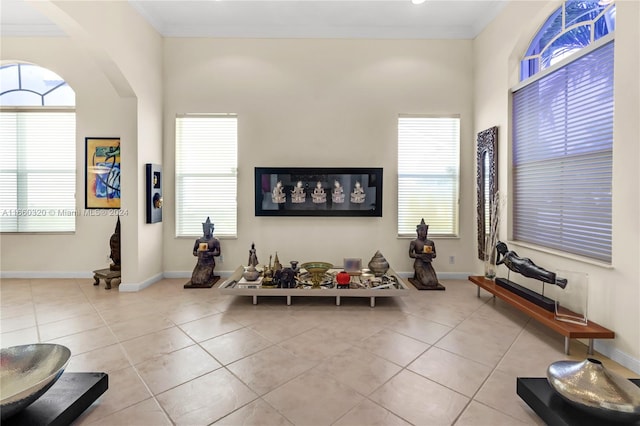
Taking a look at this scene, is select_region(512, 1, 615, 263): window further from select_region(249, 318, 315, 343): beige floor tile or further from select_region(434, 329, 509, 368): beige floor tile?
select_region(249, 318, 315, 343): beige floor tile

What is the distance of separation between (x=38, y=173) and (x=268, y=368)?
16.6 feet

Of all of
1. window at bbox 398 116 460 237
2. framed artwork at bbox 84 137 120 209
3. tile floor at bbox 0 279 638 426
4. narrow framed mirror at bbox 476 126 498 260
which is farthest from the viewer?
window at bbox 398 116 460 237

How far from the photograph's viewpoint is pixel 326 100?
4598 millimetres

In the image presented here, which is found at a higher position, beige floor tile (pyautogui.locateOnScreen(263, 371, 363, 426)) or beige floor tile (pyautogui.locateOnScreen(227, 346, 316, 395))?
beige floor tile (pyautogui.locateOnScreen(227, 346, 316, 395))

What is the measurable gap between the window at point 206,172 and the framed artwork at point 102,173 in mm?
908

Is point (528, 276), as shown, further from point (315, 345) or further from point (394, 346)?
point (315, 345)

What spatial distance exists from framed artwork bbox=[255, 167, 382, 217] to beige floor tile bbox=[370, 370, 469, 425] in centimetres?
285

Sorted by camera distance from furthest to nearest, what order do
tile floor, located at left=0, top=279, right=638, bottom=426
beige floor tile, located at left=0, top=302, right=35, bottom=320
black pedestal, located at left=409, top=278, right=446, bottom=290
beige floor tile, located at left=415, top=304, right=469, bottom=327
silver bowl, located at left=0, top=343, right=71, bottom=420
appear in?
black pedestal, located at left=409, top=278, right=446, bottom=290, beige floor tile, located at left=0, top=302, right=35, bottom=320, beige floor tile, located at left=415, top=304, right=469, bottom=327, tile floor, located at left=0, top=279, right=638, bottom=426, silver bowl, located at left=0, top=343, right=71, bottom=420

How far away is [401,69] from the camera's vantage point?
4586 mm

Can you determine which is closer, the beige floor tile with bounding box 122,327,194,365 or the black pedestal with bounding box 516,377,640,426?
the black pedestal with bounding box 516,377,640,426

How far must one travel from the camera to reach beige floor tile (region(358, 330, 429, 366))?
2322 millimetres

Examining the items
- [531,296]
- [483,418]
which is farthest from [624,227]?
[483,418]

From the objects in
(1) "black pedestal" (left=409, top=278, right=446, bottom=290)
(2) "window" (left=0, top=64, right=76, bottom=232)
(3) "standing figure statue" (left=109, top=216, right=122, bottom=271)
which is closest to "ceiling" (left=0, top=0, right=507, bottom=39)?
(2) "window" (left=0, top=64, right=76, bottom=232)

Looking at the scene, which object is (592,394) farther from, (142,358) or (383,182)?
(383,182)
